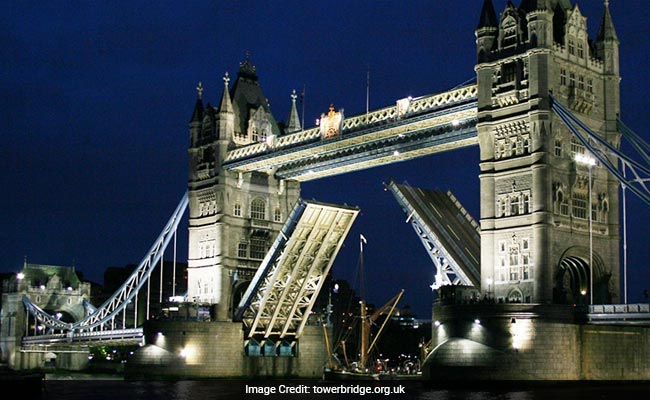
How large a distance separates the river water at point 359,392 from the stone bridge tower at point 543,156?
4.69 m

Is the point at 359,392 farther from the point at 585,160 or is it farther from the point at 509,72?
the point at 509,72

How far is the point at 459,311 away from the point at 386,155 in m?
12.5

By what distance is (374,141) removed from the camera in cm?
6122

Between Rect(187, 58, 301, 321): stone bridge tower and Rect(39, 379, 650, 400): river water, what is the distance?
1241 cm

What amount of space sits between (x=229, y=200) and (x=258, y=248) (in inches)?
152

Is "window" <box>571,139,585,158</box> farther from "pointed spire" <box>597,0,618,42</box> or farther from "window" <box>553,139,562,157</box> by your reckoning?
"pointed spire" <box>597,0,618,42</box>

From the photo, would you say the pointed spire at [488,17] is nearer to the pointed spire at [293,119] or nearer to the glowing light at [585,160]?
the glowing light at [585,160]

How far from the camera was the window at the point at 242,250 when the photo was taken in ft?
233

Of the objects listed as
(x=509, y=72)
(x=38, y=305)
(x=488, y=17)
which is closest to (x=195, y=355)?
(x=509, y=72)

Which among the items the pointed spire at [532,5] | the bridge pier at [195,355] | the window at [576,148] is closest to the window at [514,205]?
the window at [576,148]

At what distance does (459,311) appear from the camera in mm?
51969

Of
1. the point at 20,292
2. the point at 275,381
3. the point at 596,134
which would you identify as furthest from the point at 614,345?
the point at 20,292

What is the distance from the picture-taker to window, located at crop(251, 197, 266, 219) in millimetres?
72312

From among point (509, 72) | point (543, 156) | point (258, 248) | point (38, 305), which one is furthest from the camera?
point (38, 305)
